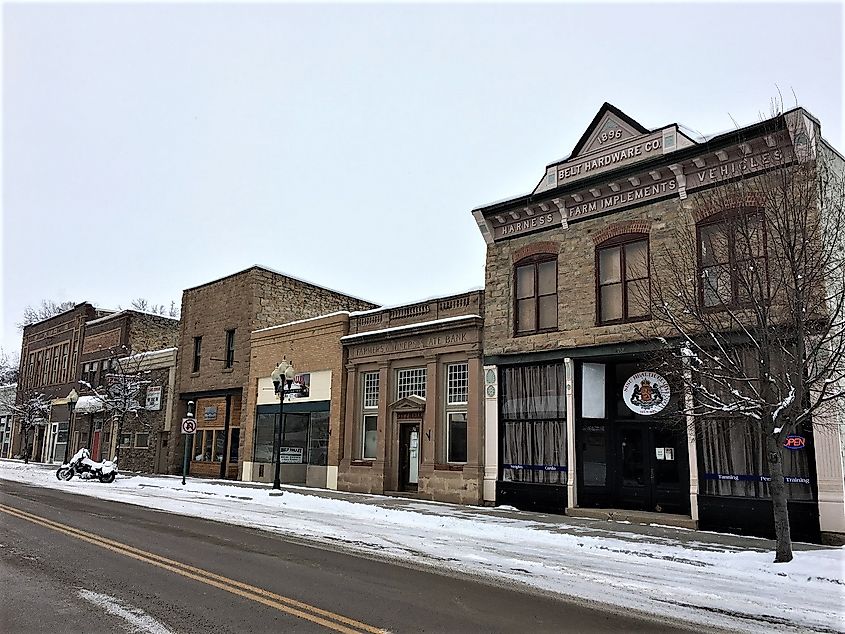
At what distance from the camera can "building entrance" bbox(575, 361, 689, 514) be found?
16922 millimetres

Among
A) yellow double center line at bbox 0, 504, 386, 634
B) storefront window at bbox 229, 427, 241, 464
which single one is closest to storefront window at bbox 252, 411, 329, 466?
storefront window at bbox 229, 427, 241, 464

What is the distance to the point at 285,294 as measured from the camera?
32.2m

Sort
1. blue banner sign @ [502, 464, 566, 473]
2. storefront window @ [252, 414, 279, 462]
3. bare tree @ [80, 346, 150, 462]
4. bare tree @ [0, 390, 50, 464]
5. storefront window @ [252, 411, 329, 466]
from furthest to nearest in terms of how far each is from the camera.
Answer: bare tree @ [0, 390, 50, 464] < bare tree @ [80, 346, 150, 462] < storefront window @ [252, 414, 279, 462] < storefront window @ [252, 411, 329, 466] < blue banner sign @ [502, 464, 566, 473]

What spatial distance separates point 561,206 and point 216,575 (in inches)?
544

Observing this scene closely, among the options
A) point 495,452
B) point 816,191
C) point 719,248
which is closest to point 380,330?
point 495,452

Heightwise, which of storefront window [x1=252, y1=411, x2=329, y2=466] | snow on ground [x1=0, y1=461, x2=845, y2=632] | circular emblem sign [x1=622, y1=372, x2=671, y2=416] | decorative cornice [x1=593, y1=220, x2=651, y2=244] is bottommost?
snow on ground [x1=0, y1=461, x2=845, y2=632]

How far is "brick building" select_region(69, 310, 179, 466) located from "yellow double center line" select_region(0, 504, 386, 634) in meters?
25.9

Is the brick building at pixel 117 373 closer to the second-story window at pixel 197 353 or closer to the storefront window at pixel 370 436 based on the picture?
the second-story window at pixel 197 353

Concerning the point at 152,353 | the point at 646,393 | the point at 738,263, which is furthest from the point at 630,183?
the point at 152,353

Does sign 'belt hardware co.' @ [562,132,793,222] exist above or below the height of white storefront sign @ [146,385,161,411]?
above

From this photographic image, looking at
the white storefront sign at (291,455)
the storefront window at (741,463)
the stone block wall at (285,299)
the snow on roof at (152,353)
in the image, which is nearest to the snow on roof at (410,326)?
the white storefront sign at (291,455)

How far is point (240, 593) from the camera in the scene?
7.75 meters

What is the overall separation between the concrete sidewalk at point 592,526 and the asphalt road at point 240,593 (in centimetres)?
571

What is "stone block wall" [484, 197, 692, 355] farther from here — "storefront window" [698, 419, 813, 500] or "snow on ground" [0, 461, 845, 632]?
"snow on ground" [0, 461, 845, 632]
